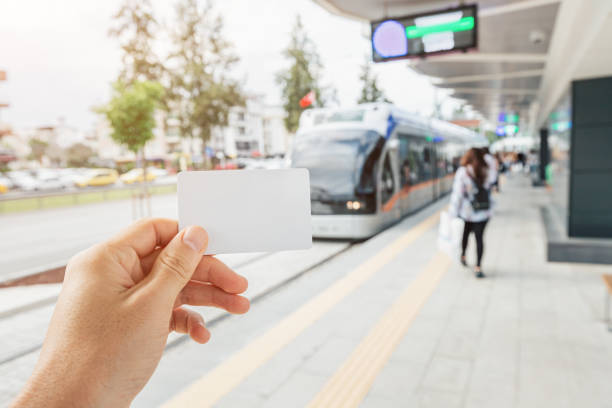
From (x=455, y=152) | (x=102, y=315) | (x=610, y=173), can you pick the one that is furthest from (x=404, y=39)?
(x=455, y=152)

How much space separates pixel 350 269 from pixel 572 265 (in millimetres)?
3236

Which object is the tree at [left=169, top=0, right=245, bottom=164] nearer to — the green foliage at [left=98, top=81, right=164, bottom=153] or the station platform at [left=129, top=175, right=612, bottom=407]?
the green foliage at [left=98, top=81, right=164, bottom=153]

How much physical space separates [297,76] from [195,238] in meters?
10.4

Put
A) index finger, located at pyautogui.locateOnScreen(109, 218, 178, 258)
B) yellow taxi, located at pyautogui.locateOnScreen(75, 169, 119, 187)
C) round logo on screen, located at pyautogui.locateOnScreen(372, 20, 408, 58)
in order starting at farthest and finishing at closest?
yellow taxi, located at pyautogui.locateOnScreen(75, 169, 119, 187) < round logo on screen, located at pyautogui.locateOnScreen(372, 20, 408, 58) < index finger, located at pyautogui.locateOnScreen(109, 218, 178, 258)

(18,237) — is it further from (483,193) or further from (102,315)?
(102,315)

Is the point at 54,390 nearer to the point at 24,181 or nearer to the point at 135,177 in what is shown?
the point at 135,177

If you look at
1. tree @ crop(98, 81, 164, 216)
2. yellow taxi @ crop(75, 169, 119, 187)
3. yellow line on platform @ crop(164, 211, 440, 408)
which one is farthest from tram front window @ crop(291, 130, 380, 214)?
yellow taxi @ crop(75, 169, 119, 187)

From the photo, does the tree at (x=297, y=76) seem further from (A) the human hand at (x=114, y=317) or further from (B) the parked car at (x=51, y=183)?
(B) the parked car at (x=51, y=183)

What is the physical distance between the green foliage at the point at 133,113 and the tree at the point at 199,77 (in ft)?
19.9

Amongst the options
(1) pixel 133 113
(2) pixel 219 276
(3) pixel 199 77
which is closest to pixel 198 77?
(3) pixel 199 77

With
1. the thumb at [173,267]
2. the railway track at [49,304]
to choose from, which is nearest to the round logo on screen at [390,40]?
the railway track at [49,304]

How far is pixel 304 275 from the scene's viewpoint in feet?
20.6

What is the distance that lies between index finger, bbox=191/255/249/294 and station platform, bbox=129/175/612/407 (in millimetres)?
2071

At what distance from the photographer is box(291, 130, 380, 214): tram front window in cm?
746
